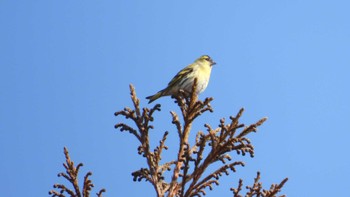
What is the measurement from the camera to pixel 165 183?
527 centimetres

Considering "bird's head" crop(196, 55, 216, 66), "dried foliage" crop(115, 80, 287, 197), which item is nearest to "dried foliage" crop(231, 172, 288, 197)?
"dried foliage" crop(115, 80, 287, 197)

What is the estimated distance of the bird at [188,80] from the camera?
825cm

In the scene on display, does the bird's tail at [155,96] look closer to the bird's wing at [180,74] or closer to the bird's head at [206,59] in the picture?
the bird's wing at [180,74]

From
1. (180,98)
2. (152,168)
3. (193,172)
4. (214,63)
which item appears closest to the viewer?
(193,172)

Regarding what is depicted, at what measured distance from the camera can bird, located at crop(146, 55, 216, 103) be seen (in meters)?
8.25

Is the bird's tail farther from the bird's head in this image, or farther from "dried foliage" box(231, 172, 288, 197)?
"dried foliage" box(231, 172, 288, 197)

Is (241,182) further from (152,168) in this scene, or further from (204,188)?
(152,168)

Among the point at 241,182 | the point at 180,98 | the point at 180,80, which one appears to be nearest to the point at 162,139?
the point at 180,98

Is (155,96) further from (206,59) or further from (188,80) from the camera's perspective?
(206,59)

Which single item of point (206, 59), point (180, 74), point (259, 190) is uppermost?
point (206, 59)

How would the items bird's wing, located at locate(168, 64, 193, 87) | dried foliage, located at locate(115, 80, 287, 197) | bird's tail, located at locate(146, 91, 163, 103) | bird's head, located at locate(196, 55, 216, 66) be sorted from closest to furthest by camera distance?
dried foliage, located at locate(115, 80, 287, 197) < bird's tail, located at locate(146, 91, 163, 103) < bird's wing, located at locate(168, 64, 193, 87) < bird's head, located at locate(196, 55, 216, 66)

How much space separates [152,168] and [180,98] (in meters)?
1.09

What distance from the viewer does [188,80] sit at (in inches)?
330

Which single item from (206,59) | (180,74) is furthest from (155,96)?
(206,59)
